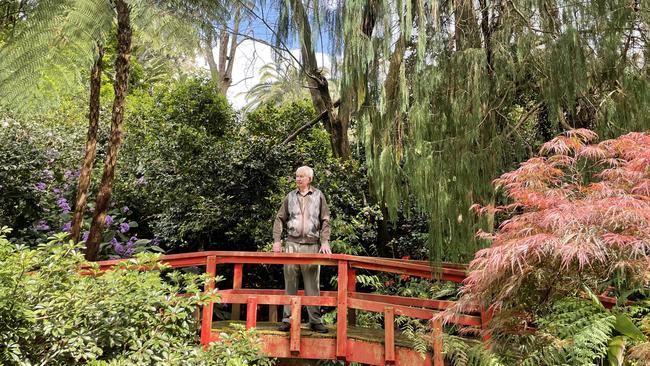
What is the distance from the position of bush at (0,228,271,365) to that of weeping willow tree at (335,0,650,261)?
6.21 ft

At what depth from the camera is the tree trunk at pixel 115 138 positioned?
5.37 m

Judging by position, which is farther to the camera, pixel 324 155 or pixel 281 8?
pixel 324 155

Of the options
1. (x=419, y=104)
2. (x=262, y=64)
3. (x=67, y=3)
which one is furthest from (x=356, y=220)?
(x=67, y=3)

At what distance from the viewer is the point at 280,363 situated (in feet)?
15.3

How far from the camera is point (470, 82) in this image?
4258 mm

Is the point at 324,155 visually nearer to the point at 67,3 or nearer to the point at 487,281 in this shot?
the point at 67,3

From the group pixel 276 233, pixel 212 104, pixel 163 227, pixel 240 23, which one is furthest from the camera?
pixel 212 104

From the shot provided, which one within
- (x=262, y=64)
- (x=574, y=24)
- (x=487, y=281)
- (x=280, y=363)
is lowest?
(x=280, y=363)

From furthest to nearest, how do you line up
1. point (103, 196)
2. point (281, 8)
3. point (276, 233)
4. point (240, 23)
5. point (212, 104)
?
1. point (212, 104)
2. point (240, 23)
3. point (281, 8)
4. point (103, 196)
5. point (276, 233)

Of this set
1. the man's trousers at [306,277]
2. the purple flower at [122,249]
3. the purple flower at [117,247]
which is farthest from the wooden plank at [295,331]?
the purple flower at [117,247]

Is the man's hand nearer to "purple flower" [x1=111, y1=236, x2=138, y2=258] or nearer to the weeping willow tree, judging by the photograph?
the weeping willow tree

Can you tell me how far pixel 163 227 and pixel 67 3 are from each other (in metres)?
3.97

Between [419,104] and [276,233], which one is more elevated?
[419,104]

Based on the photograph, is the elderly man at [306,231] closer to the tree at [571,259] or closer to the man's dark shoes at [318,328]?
the man's dark shoes at [318,328]
